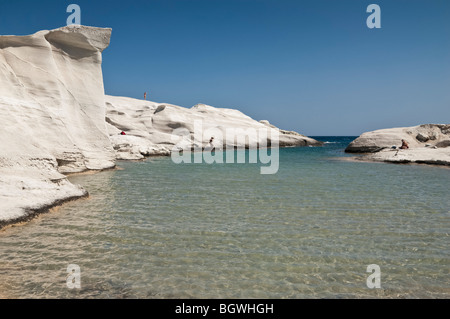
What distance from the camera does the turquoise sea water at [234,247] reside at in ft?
13.6

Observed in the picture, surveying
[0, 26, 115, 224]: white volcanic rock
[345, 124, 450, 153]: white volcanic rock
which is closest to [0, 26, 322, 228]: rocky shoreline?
[0, 26, 115, 224]: white volcanic rock

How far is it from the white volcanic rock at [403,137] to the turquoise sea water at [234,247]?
25190mm

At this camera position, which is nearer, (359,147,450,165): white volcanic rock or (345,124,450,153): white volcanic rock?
(359,147,450,165): white volcanic rock

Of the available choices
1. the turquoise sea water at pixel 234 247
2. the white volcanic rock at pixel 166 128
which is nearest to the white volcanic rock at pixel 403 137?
the white volcanic rock at pixel 166 128

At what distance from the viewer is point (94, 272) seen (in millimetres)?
4539

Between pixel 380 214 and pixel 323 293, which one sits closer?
pixel 323 293

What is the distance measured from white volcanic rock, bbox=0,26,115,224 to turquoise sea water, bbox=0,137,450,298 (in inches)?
47.6

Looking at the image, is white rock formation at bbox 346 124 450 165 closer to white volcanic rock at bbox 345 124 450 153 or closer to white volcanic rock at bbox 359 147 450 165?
white volcanic rock at bbox 345 124 450 153

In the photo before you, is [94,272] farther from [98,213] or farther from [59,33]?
[59,33]

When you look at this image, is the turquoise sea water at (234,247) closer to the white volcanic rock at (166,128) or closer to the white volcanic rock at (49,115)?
the white volcanic rock at (49,115)

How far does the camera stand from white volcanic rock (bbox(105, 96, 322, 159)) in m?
32.2

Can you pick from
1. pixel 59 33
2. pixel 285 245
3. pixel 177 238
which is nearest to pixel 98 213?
pixel 177 238

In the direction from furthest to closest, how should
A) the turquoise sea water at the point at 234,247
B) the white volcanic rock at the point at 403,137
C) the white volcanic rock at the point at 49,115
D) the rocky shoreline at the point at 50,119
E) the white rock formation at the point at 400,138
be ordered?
the white volcanic rock at the point at 403,137 → the white rock formation at the point at 400,138 → the white volcanic rock at the point at 49,115 → the rocky shoreline at the point at 50,119 → the turquoise sea water at the point at 234,247

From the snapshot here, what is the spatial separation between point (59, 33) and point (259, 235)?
1691 centimetres
